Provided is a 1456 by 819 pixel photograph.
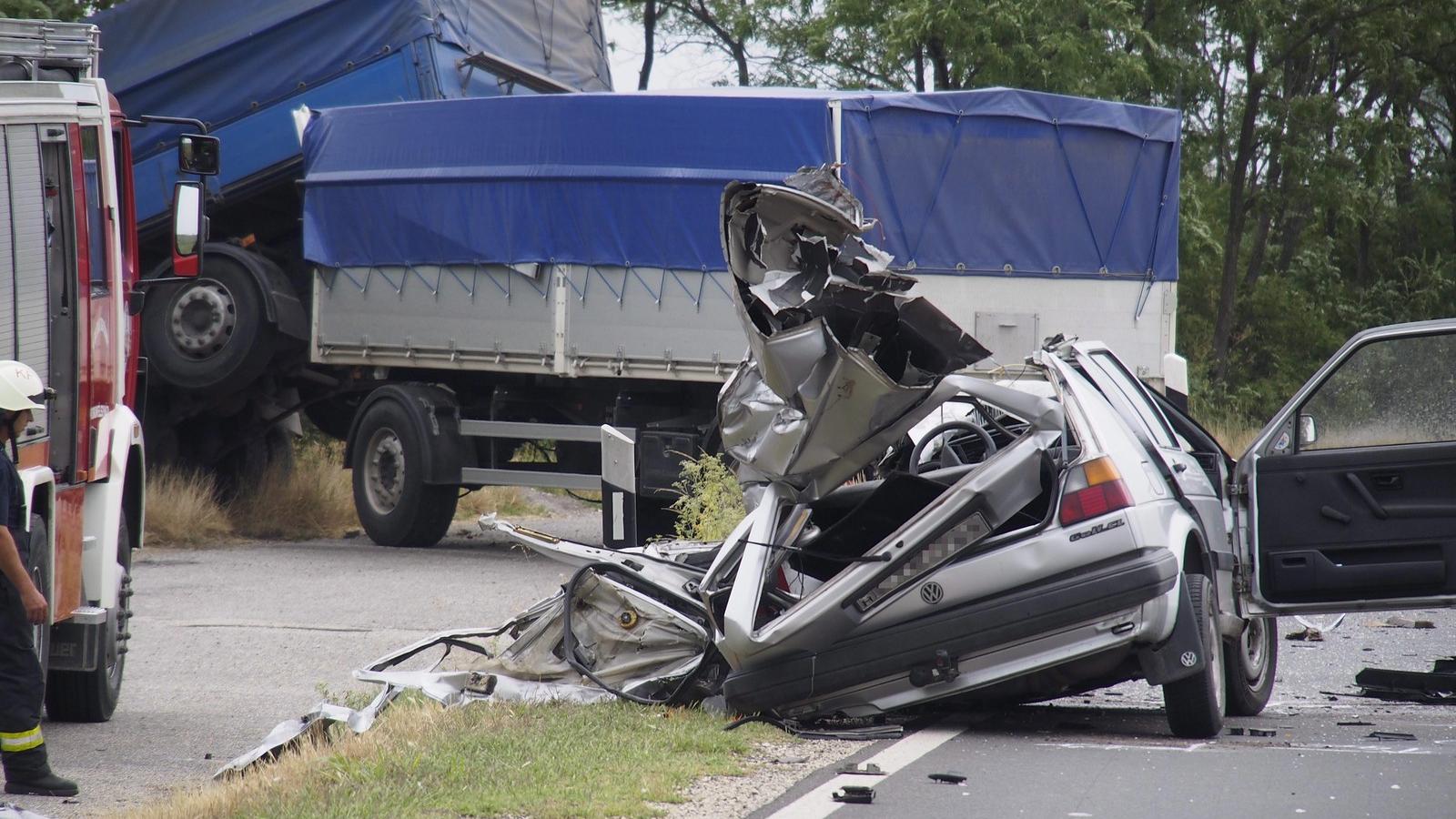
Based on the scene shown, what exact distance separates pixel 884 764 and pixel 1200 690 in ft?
4.67

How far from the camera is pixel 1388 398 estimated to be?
7.76m

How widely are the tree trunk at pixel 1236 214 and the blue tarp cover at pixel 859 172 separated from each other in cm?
1567

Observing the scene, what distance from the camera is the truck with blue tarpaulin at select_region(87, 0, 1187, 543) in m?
13.8

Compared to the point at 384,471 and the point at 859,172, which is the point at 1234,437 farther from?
the point at 384,471

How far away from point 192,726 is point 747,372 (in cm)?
308

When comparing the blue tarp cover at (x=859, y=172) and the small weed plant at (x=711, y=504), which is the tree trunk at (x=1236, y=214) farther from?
the small weed plant at (x=711, y=504)

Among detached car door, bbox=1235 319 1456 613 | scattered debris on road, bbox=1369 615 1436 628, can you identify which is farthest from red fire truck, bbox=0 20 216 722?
scattered debris on road, bbox=1369 615 1436 628

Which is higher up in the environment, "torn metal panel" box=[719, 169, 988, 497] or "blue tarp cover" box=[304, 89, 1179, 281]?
"blue tarp cover" box=[304, 89, 1179, 281]

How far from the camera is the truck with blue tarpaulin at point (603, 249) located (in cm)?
1379

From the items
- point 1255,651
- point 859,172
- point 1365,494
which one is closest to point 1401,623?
point 1255,651

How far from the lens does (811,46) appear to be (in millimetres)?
27578

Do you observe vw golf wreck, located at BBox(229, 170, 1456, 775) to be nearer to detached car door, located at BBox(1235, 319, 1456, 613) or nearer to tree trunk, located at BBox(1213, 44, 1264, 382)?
detached car door, located at BBox(1235, 319, 1456, 613)

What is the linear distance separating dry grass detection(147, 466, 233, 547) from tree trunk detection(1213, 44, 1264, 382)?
18010 millimetres

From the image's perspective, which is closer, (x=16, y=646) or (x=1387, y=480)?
(x=16, y=646)
